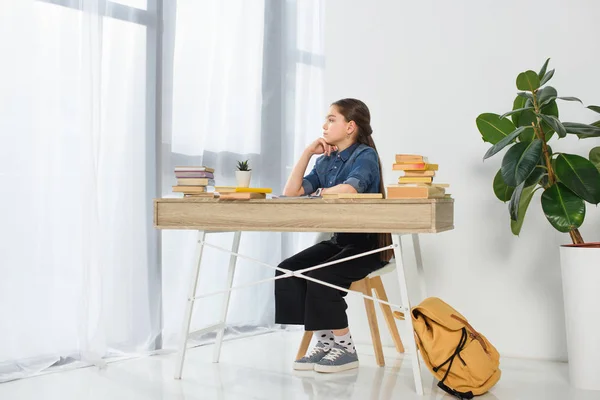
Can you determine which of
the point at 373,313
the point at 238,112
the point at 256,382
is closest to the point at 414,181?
the point at 373,313

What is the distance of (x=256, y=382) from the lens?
9.33ft

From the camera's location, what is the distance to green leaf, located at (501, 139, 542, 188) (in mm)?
2654

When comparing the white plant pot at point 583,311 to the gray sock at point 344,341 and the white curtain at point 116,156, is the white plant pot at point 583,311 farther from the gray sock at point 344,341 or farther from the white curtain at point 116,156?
the white curtain at point 116,156

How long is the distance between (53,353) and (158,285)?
2.09 feet

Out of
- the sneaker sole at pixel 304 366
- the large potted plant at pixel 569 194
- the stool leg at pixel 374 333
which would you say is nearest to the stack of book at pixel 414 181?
the large potted plant at pixel 569 194

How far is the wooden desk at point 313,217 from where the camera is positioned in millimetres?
2594

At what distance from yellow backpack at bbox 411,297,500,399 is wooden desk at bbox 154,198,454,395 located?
63mm

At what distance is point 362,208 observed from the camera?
8.66ft

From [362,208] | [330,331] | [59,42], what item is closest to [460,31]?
[362,208]

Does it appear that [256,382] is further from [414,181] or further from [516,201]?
[516,201]

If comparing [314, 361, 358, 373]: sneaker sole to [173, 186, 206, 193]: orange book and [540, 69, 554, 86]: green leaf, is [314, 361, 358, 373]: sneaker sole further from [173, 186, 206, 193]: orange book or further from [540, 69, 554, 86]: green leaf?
[540, 69, 554, 86]: green leaf

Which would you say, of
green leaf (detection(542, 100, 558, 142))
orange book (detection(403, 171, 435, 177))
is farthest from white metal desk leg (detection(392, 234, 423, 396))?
green leaf (detection(542, 100, 558, 142))

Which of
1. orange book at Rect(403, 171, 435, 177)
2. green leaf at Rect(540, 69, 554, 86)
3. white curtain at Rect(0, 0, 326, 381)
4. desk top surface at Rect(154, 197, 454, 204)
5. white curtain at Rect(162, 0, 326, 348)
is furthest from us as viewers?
white curtain at Rect(162, 0, 326, 348)

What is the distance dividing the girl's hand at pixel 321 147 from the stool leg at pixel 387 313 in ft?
2.05
